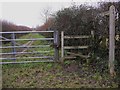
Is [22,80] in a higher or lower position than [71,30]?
lower

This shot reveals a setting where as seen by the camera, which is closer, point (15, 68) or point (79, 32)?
point (15, 68)

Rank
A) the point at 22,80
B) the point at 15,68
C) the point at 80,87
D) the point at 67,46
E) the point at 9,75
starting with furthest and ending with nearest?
the point at 67,46, the point at 15,68, the point at 9,75, the point at 22,80, the point at 80,87

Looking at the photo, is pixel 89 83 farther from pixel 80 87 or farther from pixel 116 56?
pixel 116 56

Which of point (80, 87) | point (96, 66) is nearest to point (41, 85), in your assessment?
point (80, 87)

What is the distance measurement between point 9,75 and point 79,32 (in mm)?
3455

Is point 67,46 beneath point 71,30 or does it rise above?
beneath

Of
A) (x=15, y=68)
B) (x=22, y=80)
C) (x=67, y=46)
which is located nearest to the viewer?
(x=22, y=80)

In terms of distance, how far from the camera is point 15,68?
30.2ft

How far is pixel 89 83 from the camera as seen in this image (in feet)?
22.4

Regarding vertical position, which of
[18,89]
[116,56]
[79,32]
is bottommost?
[18,89]

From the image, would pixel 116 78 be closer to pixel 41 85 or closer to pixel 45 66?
pixel 41 85

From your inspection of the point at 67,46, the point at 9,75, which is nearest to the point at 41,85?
the point at 9,75

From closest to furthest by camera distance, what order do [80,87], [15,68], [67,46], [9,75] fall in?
[80,87] < [9,75] < [15,68] < [67,46]

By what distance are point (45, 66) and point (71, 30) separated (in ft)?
6.49
